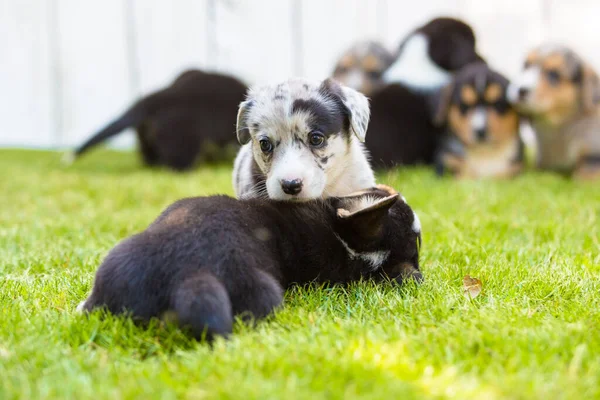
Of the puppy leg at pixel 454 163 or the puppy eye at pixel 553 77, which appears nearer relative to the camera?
the puppy eye at pixel 553 77

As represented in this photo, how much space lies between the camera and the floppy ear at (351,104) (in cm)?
369

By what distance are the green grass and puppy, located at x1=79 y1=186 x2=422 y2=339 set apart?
0.09 meters

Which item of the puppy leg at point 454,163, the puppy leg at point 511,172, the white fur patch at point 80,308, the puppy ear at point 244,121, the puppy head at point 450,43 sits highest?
the puppy head at point 450,43

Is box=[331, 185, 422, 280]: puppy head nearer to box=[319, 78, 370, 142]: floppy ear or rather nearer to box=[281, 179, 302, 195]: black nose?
box=[281, 179, 302, 195]: black nose

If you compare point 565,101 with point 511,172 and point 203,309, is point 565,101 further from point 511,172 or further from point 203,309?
point 203,309

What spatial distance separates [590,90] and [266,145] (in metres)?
4.73

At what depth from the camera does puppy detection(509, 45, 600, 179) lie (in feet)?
22.3

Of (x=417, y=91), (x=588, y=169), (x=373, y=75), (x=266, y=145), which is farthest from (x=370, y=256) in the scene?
(x=373, y=75)

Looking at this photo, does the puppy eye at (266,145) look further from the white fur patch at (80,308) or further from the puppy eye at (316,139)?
the white fur patch at (80,308)

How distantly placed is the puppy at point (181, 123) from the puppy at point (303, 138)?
4.19 metres

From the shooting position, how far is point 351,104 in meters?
3.72

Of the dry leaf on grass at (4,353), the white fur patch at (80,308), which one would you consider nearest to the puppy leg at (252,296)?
the white fur patch at (80,308)

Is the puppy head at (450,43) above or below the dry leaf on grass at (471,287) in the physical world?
above

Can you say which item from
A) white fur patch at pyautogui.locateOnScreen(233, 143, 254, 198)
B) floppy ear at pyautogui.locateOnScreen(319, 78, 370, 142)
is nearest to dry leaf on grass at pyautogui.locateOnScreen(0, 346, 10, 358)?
white fur patch at pyautogui.locateOnScreen(233, 143, 254, 198)
